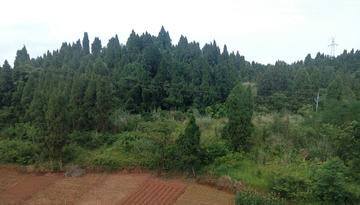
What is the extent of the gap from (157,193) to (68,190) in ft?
13.3

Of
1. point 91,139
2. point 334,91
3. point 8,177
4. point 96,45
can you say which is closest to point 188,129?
point 91,139

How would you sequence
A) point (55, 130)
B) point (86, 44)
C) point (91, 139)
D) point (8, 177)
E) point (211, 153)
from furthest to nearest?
1. point (86, 44)
2. point (91, 139)
3. point (8, 177)
4. point (55, 130)
5. point (211, 153)

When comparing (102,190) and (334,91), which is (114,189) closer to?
(102,190)

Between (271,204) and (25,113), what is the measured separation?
17676 mm

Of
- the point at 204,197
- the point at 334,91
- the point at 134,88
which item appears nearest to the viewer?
the point at 204,197

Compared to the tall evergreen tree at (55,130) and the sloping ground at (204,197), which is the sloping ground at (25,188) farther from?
the sloping ground at (204,197)

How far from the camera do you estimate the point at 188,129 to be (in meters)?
12.0

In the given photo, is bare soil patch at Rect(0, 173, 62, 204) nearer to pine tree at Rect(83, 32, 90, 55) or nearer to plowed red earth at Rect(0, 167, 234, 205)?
plowed red earth at Rect(0, 167, 234, 205)

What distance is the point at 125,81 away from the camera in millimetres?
22562

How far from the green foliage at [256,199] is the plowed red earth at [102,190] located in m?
0.65

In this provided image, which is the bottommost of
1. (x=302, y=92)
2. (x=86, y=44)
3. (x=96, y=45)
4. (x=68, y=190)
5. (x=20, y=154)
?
(x=68, y=190)

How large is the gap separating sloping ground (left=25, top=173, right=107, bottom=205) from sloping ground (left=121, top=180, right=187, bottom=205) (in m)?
2.28

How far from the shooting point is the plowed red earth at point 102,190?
34.7ft

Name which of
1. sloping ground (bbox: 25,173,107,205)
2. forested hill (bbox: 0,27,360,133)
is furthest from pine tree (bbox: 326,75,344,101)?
sloping ground (bbox: 25,173,107,205)
